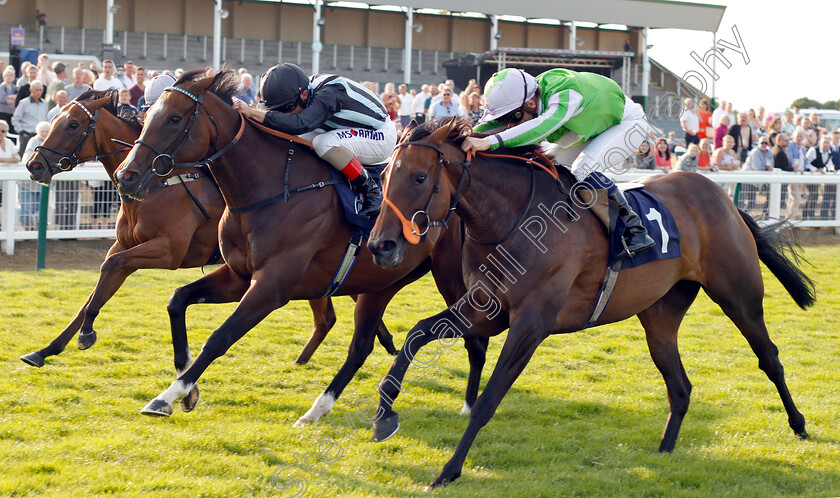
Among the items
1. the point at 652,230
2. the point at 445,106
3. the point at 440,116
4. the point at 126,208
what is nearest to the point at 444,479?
the point at 652,230

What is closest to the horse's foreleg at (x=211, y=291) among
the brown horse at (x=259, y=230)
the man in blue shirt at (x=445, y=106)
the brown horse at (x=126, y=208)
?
the brown horse at (x=259, y=230)

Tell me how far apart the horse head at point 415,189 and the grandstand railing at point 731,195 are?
5.83m

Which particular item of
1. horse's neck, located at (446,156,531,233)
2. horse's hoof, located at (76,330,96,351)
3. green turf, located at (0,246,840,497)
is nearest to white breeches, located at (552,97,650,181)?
horse's neck, located at (446,156,531,233)

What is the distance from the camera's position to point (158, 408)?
3785 mm

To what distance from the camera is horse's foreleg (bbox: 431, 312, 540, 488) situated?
3.69 m

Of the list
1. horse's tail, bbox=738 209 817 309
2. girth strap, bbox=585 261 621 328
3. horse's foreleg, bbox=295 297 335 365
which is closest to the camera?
girth strap, bbox=585 261 621 328

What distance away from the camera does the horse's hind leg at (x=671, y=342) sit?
447 cm

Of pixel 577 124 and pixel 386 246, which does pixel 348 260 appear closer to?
pixel 386 246

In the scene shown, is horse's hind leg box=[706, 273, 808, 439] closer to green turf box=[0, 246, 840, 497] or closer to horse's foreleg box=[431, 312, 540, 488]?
green turf box=[0, 246, 840, 497]

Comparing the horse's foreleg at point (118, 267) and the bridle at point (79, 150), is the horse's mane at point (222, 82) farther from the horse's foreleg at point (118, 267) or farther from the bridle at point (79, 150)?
the horse's foreleg at point (118, 267)

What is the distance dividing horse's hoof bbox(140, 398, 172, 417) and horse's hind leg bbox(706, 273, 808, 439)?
8.99 feet

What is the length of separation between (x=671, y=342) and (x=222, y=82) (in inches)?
104

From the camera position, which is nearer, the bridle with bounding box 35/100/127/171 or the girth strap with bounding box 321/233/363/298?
the girth strap with bounding box 321/233/363/298

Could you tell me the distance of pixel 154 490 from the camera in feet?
11.6
